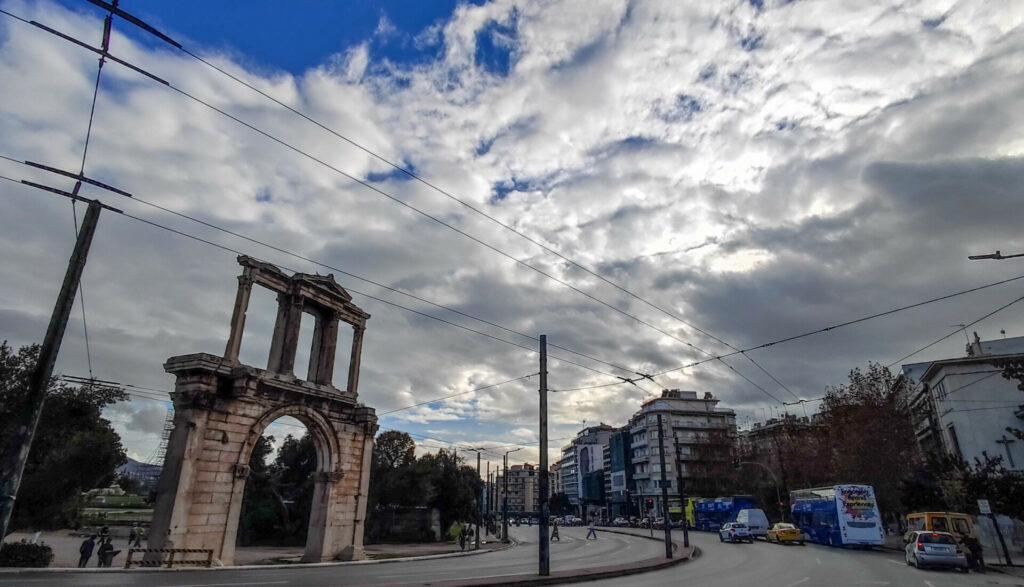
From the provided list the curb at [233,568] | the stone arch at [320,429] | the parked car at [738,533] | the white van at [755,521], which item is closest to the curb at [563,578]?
the curb at [233,568]

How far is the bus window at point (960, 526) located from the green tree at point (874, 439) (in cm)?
1341

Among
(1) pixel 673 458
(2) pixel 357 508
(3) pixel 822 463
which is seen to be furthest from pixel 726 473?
(2) pixel 357 508

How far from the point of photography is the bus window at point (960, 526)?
84.4ft

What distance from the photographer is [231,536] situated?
2128cm

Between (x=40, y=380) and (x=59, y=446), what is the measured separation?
71.1 feet

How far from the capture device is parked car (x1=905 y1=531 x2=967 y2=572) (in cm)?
2012

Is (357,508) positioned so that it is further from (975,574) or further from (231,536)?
(975,574)

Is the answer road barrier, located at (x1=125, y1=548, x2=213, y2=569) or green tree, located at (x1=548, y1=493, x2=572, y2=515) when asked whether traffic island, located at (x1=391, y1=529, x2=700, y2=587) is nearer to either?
road barrier, located at (x1=125, y1=548, x2=213, y2=569)

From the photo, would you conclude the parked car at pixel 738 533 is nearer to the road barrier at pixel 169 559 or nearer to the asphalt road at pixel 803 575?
the asphalt road at pixel 803 575

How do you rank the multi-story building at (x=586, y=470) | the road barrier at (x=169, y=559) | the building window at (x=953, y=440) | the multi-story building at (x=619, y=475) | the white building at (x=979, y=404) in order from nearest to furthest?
the road barrier at (x=169, y=559) → the white building at (x=979, y=404) → the building window at (x=953, y=440) → the multi-story building at (x=619, y=475) → the multi-story building at (x=586, y=470)

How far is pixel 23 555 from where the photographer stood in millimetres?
19375

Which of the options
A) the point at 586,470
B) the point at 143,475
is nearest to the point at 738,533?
the point at 586,470

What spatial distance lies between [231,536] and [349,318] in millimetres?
12130

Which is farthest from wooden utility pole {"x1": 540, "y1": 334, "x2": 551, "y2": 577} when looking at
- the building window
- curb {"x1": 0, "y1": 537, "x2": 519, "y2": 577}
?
the building window
